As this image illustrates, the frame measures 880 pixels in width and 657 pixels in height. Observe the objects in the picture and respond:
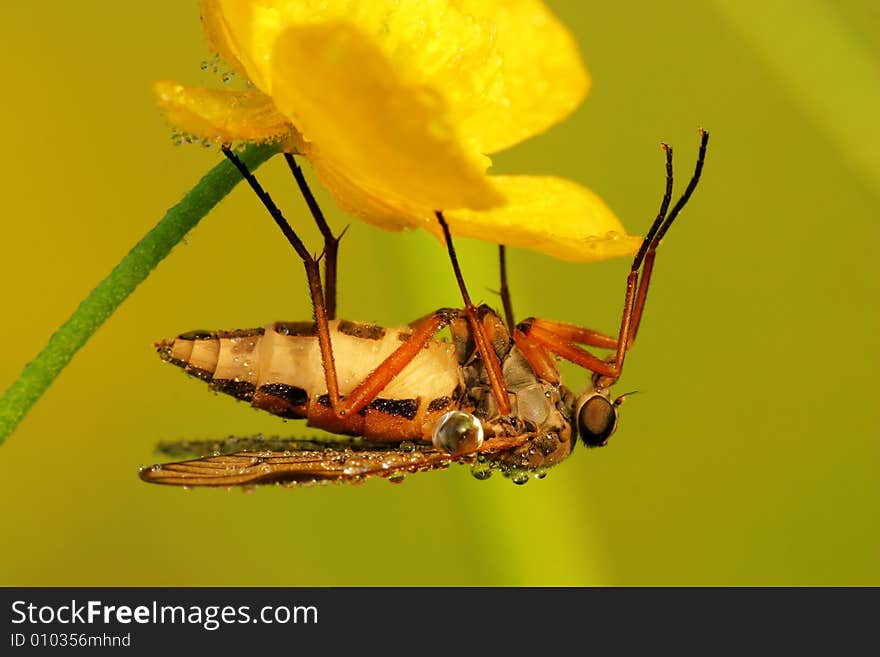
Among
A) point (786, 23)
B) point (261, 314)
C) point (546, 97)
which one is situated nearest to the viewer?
point (546, 97)

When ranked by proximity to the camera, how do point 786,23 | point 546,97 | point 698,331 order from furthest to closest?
point 698,331, point 786,23, point 546,97

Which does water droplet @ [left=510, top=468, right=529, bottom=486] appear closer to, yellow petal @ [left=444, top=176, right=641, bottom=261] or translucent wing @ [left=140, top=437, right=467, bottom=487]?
translucent wing @ [left=140, top=437, right=467, bottom=487]

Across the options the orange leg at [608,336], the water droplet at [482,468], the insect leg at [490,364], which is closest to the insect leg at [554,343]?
the orange leg at [608,336]

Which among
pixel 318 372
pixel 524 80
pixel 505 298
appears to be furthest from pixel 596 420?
pixel 524 80

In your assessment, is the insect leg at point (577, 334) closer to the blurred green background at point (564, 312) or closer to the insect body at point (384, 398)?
the insect body at point (384, 398)

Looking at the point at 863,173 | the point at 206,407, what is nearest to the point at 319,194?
the point at 206,407

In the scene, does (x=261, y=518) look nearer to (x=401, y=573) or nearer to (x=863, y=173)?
(x=401, y=573)

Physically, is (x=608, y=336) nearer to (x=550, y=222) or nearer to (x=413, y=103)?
(x=550, y=222)

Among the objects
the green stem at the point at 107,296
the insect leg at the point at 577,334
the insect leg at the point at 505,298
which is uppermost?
the insect leg at the point at 505,298
